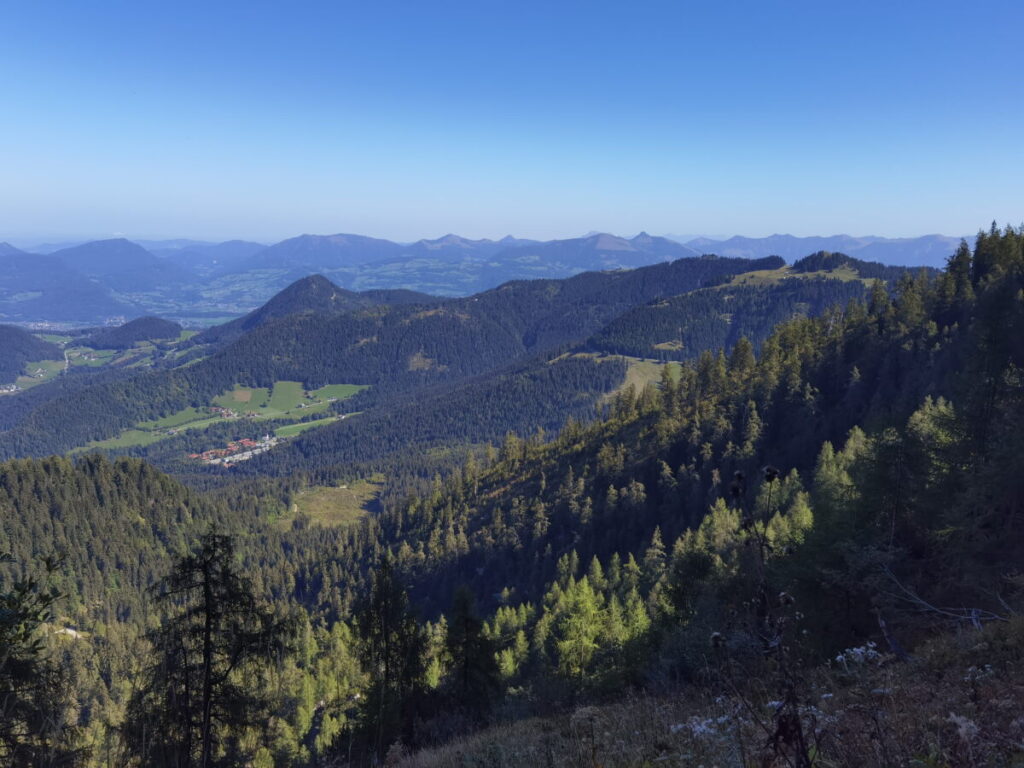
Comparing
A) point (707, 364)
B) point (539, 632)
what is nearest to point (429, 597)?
point (539, 632)

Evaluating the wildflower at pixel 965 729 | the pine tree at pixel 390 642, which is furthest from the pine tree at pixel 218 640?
the wildflower at pixel 965 729

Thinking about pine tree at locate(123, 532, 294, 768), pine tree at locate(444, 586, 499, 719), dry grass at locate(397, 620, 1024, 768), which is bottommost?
pine tree at locate(444, 586, 499, 719)

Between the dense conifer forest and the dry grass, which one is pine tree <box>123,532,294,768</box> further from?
the dry grass

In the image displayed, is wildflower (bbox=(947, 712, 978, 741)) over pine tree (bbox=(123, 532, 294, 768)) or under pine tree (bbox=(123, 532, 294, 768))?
over

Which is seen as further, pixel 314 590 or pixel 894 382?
pixel 314 590

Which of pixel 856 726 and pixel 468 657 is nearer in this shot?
pixel 856 726

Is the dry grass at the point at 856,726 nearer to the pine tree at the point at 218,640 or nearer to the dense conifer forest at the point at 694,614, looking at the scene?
the dense conifer forest at the point at 694,614

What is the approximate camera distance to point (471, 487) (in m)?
124

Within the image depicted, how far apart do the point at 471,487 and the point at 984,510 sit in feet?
355

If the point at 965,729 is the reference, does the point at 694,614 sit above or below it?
below

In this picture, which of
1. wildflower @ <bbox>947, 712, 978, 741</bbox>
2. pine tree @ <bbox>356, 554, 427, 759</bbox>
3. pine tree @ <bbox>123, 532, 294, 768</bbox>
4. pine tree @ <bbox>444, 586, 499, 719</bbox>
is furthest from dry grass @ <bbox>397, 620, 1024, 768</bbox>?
pine tree @ <bbox>444, 586, 499, 719</bbox>

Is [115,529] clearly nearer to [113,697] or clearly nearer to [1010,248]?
[113,697]

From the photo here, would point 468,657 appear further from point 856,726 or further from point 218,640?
point 856,726

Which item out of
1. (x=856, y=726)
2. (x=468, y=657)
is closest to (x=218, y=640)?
(x=468, y=657)
